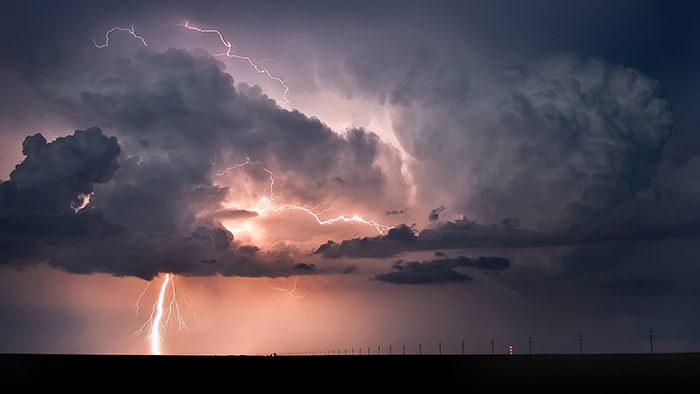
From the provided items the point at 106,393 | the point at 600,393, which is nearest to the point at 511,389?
the point at 600,393

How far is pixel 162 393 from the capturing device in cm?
5962

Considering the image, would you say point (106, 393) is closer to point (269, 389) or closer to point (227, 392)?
point (227, 392)

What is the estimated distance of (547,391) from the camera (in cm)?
6222

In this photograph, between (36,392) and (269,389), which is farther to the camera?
(269,389)

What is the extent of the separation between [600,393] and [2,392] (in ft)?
178

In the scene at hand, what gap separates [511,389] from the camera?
6588cm

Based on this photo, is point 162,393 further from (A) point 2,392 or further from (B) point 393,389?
(B) point 393,389

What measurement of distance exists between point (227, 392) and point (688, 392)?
4097 centimetres

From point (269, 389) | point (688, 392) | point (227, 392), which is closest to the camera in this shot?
point (688, 392)

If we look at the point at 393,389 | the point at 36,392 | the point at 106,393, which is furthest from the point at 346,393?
the point at 36,392

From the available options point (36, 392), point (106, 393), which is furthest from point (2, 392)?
point (106, 393)

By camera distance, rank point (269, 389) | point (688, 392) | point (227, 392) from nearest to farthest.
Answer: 1. point (688, 392)
2. point (227, 392)
3. point (269, 389)

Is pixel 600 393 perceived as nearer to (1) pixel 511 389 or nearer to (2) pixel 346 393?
(1) pixel 511 389

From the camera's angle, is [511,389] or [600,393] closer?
[600,393]
